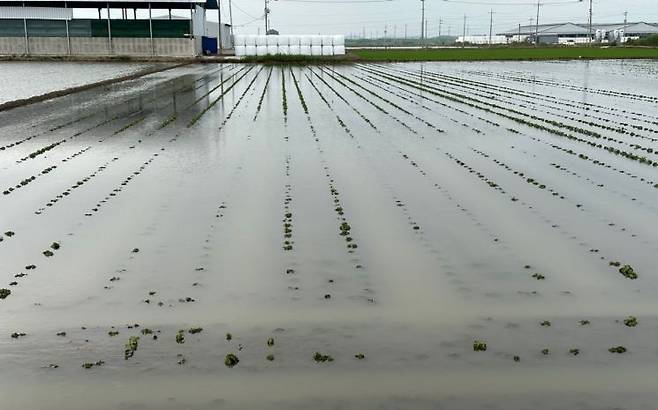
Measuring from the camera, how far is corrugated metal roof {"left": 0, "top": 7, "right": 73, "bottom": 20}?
178ft

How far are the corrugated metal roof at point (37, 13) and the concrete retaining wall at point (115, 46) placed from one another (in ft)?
5.81

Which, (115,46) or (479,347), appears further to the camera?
(115,46)

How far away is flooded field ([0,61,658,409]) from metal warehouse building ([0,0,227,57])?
4267 centimetres

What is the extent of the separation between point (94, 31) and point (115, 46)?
2261mm

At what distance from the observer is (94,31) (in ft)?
180

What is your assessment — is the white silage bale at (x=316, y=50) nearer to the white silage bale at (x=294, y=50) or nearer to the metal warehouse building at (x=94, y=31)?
the white silage bale at (x=294, y=50)

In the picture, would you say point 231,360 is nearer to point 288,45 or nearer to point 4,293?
point 4,293

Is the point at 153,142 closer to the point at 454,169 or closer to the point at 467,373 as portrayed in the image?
the point at 454,169

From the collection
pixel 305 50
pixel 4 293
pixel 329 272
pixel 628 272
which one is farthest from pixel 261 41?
pixel 628 272

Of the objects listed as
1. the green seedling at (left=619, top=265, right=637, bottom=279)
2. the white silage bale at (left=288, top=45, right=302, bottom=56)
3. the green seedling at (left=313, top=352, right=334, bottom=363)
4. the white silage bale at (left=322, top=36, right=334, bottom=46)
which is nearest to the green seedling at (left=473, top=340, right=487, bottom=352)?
the green seedling at (left=313, top=352, right=334, bottom=363)

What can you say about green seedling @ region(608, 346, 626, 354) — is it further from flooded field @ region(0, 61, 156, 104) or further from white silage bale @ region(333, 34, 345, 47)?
white silage bale @ region(333, 34, 345, 47)

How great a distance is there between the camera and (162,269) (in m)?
6.75

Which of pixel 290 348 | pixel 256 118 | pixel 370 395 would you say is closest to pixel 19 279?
pixel 290 348

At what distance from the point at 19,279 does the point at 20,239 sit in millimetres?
1445
